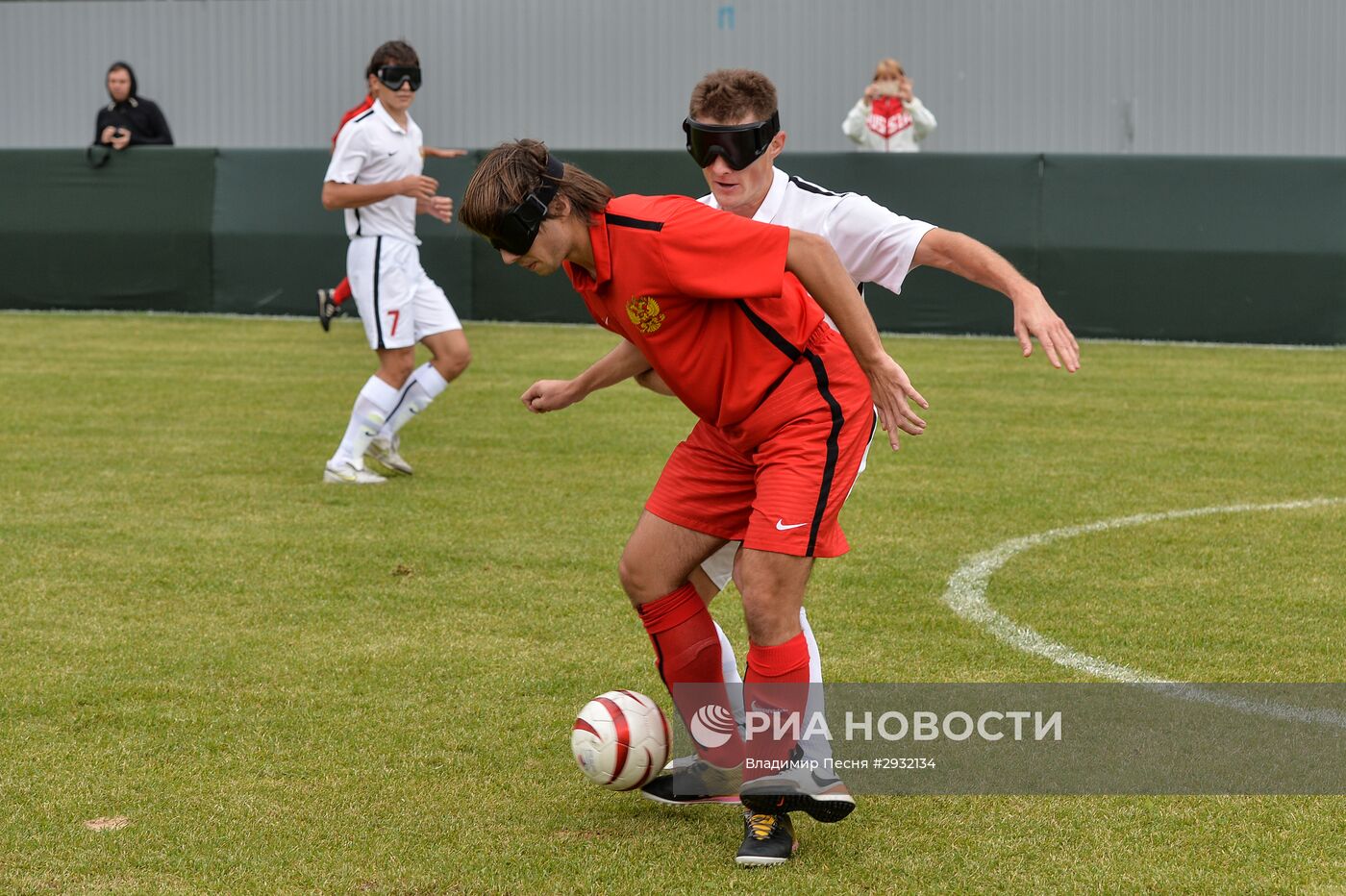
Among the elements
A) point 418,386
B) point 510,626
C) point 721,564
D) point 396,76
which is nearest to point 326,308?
point 418,386

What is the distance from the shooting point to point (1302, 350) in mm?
15312

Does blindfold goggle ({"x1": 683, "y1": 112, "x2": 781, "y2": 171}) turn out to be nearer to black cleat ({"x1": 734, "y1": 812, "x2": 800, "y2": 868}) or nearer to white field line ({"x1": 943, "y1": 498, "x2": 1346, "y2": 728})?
black cleat ({"x1": 734, "y1": 812, "x2": 800, "y2": 868})

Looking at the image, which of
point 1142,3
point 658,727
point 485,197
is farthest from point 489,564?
point 1142,3

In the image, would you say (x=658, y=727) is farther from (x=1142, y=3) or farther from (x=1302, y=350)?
(x=1142, y=3)

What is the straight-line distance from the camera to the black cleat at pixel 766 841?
13.3 feet

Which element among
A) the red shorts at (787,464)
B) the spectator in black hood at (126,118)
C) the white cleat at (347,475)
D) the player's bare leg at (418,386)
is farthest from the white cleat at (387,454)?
the spectator in black hood at (126,118)

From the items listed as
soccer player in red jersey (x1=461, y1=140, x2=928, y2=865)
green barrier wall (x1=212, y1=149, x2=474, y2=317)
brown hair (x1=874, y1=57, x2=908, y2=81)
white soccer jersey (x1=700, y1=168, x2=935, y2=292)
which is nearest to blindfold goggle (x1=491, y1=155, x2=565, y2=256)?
soccer player in red jersey (x1=461, y1=140, x2=928, y2=865)

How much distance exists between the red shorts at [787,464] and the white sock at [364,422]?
5.03m

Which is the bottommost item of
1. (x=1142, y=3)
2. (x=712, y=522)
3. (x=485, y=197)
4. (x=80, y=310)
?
(x=80, y=310)

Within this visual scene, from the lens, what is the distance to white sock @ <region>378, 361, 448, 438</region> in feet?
31.0

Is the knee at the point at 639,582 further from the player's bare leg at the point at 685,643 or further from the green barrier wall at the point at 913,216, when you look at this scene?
the green barrier wall at the point at 913,216

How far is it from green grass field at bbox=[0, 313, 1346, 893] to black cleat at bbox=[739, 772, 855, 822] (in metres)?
0.13

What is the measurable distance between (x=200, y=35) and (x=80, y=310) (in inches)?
338

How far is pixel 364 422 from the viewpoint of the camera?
9312 mm
